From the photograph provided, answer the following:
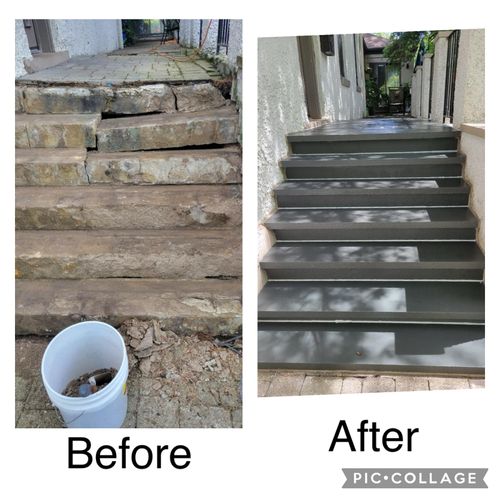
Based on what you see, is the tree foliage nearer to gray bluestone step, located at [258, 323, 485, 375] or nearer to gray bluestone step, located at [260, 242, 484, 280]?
gray bluestone step, located at [260, 242, 484, 280]

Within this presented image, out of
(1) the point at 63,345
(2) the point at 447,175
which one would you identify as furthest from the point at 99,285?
(2) the point at 447,175

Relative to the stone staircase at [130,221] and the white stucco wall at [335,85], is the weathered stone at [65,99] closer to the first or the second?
the stone staircase at [130,221]

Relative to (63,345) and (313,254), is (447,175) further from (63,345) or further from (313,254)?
(63,345)

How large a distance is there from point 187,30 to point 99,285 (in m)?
5.38

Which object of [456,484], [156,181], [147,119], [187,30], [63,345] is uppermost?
[187,30]

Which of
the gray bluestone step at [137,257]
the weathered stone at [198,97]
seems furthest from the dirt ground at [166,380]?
the weathered stone at [198,97]

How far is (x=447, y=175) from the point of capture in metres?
3.56

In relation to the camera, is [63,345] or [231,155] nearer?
[63,345]

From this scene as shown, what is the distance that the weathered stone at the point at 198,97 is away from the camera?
3.47 metres

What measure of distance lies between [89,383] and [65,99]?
226 cm

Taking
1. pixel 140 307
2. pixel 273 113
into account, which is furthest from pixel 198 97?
pixel 140 307

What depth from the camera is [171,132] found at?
3.16m

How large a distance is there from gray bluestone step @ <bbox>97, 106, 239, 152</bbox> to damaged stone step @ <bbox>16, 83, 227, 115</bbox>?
275 mm
